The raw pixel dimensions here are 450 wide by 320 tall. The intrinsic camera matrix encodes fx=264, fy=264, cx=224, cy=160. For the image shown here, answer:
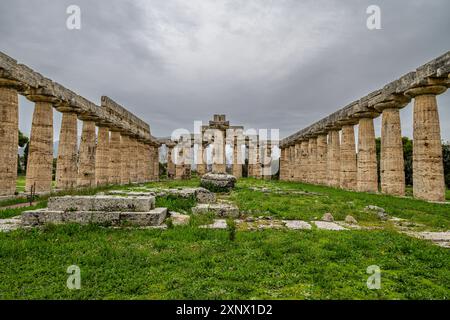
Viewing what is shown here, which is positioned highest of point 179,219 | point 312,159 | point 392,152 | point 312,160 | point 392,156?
point 312,159

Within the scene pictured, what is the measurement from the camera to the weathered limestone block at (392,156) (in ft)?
55.6

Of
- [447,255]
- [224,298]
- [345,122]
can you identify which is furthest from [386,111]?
[224,298]

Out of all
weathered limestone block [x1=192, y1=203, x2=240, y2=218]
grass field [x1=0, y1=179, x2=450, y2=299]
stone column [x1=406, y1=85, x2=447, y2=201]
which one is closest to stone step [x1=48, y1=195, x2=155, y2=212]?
grass field [x1=0, y1=179, x2=450, y2=299]

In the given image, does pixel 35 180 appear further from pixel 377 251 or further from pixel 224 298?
pixel 377 251

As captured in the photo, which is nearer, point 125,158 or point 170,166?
point 125,158

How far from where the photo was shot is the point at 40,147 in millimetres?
15977

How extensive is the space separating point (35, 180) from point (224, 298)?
54.9 feet

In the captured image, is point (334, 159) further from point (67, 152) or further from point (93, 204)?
point (93, 204)

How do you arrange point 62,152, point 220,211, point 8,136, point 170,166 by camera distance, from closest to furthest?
point 220,211 → point 8,136 → point 62,152 → point 170,166

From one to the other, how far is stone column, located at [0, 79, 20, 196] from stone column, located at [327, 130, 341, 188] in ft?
80.1

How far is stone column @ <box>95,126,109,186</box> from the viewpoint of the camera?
78.2 ft

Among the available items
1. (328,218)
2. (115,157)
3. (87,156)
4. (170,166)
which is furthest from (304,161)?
(328,218)

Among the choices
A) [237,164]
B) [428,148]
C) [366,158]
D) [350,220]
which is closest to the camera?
[350,220]

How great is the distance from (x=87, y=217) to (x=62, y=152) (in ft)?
45.7
